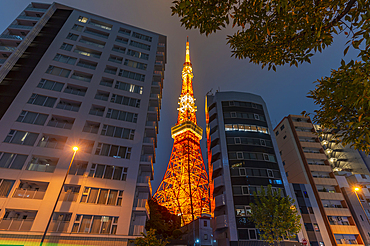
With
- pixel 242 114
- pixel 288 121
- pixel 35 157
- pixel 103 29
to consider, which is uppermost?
pixel 103 29

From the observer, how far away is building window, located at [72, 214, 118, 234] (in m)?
17.2

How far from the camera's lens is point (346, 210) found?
3369 centimetres

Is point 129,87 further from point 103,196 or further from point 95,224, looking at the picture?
point 95,224

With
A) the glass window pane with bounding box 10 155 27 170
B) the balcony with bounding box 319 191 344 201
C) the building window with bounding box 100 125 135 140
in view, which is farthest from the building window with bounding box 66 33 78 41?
the balcony with bounding box 319 191 344 201

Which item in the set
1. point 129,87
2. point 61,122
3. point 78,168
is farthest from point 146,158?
point 61,122

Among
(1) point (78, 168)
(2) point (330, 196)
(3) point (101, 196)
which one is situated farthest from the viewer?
(2) point (330, 196)

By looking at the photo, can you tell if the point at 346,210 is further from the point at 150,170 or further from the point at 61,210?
the point at 61,210

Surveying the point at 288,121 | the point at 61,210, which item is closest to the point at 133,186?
the point at 61,210

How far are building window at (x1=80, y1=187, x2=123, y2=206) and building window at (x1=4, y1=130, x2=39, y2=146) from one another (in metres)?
7.91

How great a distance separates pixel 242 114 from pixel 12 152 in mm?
33484

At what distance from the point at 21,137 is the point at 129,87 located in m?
13.4

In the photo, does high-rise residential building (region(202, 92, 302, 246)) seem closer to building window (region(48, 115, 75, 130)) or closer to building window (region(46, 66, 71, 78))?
building window (region(48, 115, 75, 130))

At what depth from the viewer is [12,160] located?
60.4 ft

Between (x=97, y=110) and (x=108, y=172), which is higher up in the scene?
(x=97, y=110)
